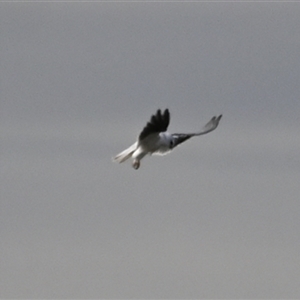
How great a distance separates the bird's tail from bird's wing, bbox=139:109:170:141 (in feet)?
2.13

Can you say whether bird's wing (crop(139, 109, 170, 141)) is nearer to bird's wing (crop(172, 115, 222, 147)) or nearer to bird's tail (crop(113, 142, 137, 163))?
bird's tail (crop(113, 142, 137, 163))

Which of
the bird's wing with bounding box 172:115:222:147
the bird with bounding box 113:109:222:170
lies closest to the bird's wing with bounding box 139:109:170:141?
the bird with bounding box 113:109:222:170

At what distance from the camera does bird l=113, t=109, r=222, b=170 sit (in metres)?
31.4

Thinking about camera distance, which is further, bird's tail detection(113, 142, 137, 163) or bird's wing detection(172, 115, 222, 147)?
bird's wing detection(172, 115, 222, 147)

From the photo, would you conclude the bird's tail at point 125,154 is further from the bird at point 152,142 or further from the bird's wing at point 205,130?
the bird's wing at point 205,130

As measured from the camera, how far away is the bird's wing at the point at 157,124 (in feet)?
103

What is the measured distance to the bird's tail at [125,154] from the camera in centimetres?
3225

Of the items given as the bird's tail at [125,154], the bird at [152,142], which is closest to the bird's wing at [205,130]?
the bird at [152,142]

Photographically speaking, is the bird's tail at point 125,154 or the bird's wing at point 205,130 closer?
the bird's tail at point 125,154

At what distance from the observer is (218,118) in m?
36.2

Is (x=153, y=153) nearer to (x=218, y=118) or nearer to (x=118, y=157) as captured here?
(x=118, y=157)

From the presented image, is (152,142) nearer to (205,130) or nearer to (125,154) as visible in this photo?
(125,154)

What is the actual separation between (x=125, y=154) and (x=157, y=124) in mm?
1485

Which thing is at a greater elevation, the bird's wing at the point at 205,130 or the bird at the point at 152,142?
the bird's wing at the point at 205,130
